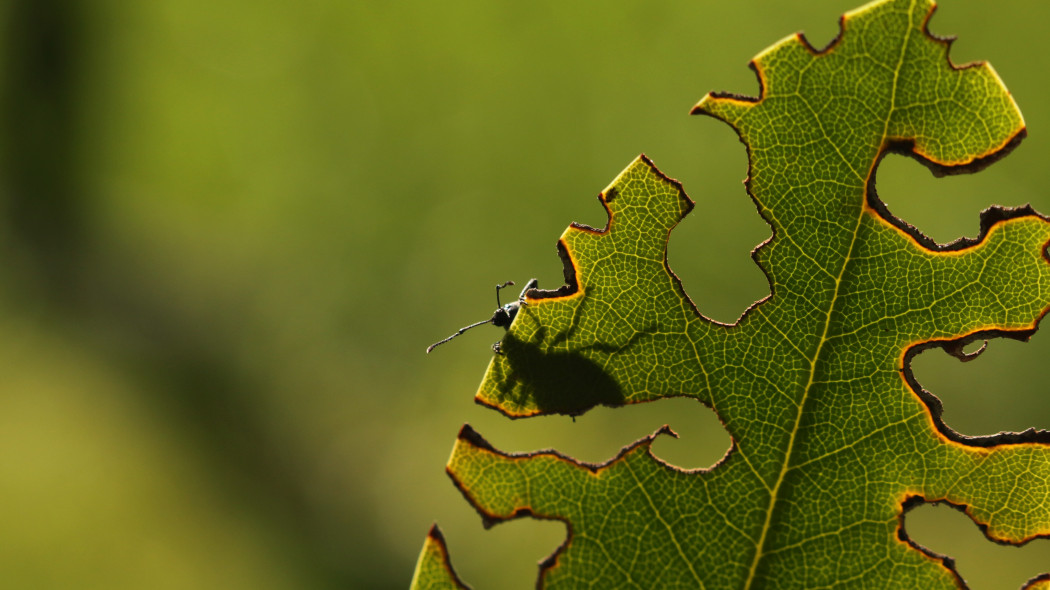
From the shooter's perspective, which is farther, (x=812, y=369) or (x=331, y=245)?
(x=331, y=245)

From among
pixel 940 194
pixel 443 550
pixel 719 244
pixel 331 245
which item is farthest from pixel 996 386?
pixel 443 550

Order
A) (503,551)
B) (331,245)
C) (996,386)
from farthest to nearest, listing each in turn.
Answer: (331,245) → (996,386) → (503,551)

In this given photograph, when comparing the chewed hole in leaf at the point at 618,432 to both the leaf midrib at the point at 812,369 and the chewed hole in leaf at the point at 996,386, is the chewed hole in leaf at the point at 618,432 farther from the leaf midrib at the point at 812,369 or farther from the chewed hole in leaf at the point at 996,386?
the leaf midrib at the point at 812,369

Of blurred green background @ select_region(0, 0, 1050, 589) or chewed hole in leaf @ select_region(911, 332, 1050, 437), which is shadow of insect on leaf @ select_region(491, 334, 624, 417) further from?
chewed hole in leaf @ select_region(911, 332, 1050, 437)

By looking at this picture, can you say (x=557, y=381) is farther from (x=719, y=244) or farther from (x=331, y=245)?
(x=331, y=245)

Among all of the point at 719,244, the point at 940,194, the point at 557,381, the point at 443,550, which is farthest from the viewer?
the point at 940,194

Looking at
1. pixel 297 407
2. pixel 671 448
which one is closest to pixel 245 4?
pixel 297 407

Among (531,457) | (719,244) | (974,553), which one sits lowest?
(974,553)
